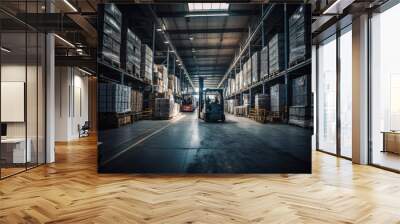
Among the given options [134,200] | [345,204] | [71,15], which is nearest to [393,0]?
[345,204]

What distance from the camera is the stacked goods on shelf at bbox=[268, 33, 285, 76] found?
18.0ft

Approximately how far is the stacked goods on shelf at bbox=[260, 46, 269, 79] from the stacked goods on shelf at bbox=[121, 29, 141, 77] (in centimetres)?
238

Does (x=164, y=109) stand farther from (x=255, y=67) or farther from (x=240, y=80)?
(x=255, y=67)

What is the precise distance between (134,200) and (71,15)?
4.58m

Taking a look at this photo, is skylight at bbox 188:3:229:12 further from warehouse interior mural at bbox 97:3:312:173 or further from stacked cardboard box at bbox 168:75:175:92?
stacked cardboard box at bbox 168:75:175:92

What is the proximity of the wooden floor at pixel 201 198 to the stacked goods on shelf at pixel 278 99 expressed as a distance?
121 centimetres

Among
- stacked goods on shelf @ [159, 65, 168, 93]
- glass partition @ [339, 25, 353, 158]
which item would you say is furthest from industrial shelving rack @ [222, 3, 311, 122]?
glass partition @ [339, 25, 353, 158]

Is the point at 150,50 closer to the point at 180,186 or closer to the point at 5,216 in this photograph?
the point at 180,186

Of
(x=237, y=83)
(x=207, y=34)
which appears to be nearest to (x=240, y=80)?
(x=237, y=83)

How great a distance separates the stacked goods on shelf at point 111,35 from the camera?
5164mm

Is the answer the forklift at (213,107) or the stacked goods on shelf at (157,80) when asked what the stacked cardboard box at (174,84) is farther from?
the forklift at (213,107)

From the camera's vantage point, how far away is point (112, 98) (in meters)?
5.20

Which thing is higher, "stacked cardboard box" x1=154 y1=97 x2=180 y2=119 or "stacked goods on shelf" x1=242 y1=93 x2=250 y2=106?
"stacked goods on shelf" x1=242 y1=93 x2=250 y2=106

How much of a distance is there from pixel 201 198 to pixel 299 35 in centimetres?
330
